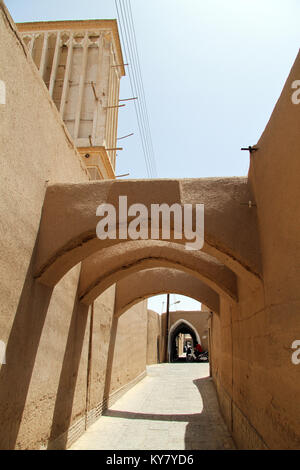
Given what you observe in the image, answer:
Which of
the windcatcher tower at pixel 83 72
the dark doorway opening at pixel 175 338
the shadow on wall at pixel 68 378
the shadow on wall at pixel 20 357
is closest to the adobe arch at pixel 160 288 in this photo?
the shadow on wall at pixel 68 378

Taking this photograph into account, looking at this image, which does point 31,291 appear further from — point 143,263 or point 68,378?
point 143,263

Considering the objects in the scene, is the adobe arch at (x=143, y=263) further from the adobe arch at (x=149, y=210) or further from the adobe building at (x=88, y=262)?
the adobe arch at (x=149, y=210)

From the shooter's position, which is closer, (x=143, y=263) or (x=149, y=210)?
(x=149, y=210)

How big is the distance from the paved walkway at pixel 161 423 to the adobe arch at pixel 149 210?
3052mm

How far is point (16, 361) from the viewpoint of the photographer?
3740 millimetres

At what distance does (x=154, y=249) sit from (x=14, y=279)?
3.14 metres

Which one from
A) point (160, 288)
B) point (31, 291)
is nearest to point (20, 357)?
point (31, 291)

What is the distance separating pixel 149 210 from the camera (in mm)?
4383

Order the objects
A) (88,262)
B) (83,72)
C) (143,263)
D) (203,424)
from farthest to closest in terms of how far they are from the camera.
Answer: (83,72), (203,424), (143,263), (88,262)

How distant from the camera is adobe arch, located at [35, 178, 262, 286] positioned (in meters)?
4.22

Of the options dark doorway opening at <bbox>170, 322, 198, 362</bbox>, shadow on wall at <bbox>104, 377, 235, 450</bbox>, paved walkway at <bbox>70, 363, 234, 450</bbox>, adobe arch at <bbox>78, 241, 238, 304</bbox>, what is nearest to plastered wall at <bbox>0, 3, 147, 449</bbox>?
adobe arch at <bbox>78, 241, 238, 304</bbox>

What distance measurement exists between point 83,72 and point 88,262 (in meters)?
9.66

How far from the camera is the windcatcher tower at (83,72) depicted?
12.5m

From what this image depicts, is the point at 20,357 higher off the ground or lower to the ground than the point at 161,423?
higher
